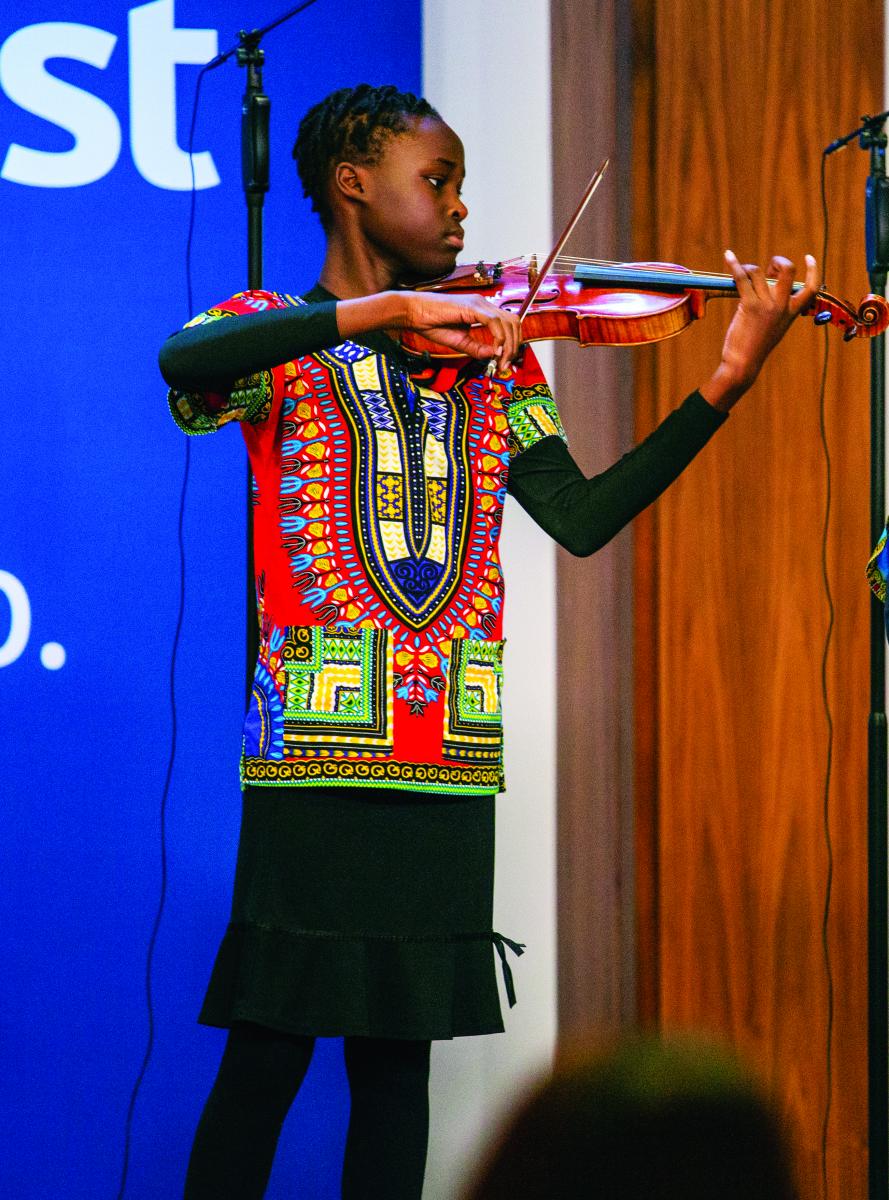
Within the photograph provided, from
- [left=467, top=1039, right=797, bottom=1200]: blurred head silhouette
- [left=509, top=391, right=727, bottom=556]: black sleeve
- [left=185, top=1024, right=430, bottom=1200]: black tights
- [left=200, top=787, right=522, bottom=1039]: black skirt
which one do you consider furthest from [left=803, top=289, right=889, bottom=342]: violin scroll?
[left=467, top=1039, right=797, bottom=1200]: blurred head silhouette

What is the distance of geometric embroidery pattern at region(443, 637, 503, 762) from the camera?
5.38 feet

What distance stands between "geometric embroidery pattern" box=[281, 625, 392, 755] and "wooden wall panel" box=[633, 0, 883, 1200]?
0.90 meters

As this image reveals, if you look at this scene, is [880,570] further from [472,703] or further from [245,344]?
[245,344]

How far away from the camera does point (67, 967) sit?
7.93 feet

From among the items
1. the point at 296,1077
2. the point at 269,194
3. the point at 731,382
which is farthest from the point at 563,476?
the point at 269,194

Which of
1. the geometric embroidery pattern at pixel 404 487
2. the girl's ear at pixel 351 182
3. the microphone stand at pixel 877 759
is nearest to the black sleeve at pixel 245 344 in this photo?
the geometric embroidery pattern at pixel 404 487

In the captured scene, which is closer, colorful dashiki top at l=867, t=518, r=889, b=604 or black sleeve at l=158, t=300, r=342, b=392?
black sleeve at l=158, t=300, r=342, b=392

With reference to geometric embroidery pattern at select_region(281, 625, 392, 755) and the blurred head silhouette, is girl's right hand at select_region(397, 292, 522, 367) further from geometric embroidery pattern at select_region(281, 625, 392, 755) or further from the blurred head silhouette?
the blurred head silhouette

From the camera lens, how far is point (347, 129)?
1.79 m

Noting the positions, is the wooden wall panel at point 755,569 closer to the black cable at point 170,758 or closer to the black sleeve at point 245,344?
the black cable at point 170,758

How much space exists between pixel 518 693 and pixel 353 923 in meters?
0.92

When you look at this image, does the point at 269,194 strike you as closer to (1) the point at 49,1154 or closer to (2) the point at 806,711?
(2) the point at 806,711

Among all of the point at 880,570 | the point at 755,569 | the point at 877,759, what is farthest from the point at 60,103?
the point at 877,759

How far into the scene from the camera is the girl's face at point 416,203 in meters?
1.74
